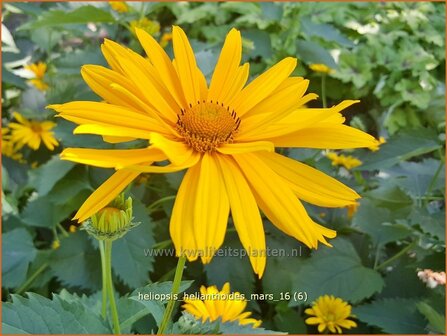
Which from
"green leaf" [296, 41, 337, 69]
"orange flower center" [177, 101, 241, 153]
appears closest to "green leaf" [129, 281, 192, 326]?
"orange flower center" [177, 101, 241, 153]

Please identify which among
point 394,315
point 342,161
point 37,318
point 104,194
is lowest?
point 394,315

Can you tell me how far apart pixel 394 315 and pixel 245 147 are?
0.45 metres

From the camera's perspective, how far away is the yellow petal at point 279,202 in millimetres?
357

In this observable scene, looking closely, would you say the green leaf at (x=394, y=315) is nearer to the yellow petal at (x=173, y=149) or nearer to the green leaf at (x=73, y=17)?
the yellow petal at (x=173, y=149)

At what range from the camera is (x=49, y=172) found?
2.76ft

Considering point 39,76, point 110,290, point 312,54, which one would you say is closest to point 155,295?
point 110,290

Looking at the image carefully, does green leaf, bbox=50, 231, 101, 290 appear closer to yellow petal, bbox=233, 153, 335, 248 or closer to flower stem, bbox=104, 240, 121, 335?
flower stem, bbox=104, 240, 121, 335

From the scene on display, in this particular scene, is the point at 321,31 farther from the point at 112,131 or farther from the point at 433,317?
the point at 112,131

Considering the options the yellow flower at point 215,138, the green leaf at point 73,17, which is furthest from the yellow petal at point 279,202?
the green leaf at point 73,17

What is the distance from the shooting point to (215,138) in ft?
1.33

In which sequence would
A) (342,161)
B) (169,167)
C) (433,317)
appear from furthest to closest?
(342,161) < (433,317) < (169,167)

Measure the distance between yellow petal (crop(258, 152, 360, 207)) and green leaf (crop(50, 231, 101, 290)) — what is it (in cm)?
46

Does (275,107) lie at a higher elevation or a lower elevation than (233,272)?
higher

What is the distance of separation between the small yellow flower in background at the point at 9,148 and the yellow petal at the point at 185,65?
694mm
